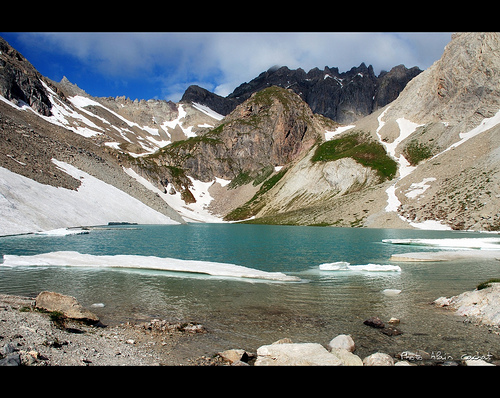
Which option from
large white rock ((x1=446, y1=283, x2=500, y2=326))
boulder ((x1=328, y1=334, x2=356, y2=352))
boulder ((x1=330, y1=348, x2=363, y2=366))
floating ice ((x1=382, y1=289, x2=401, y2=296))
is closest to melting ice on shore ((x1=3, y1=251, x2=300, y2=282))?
floating ice ((x1=382, y1=289, x2=401, y2=296))

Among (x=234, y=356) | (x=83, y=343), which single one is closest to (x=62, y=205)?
(x=83, y=343)

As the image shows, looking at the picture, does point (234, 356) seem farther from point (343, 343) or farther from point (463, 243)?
point (463, 243)

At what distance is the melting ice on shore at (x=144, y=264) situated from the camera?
30188 mm

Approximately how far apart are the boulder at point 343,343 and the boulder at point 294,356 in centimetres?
160

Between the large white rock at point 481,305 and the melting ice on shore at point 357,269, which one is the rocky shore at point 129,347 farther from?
the melting ice on shore at point 357,269

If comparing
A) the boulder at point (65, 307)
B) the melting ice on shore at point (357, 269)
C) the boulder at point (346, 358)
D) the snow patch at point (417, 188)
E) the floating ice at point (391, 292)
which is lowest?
the boulder at point (346, 358)

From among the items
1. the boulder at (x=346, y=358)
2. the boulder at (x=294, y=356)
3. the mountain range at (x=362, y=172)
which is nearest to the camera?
the boulder at (x=294, y=356)

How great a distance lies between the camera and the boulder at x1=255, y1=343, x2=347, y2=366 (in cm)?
1195

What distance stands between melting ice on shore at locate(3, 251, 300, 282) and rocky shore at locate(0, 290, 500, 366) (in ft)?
44.8

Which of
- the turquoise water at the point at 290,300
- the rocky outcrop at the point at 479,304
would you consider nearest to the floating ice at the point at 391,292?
the turquoise water at the point at 290,300

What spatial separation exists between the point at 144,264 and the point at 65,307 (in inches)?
666

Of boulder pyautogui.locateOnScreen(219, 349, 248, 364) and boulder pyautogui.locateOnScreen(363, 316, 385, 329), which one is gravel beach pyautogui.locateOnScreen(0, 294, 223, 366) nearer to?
boulder pyautogui.locateOnScreen(219, 349, 248, 364)
